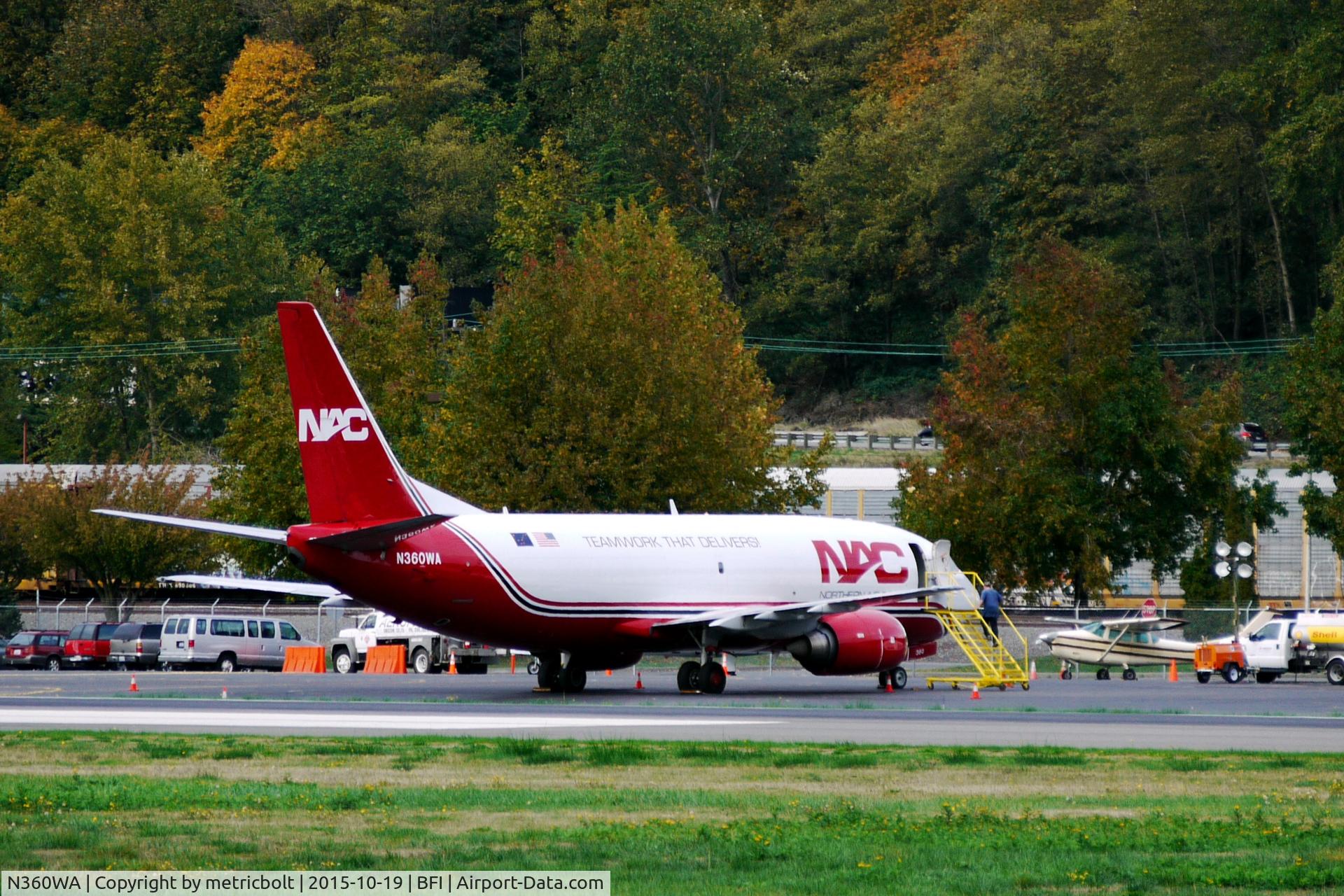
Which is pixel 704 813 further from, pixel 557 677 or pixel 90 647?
pixel 90 647

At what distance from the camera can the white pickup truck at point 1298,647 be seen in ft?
141

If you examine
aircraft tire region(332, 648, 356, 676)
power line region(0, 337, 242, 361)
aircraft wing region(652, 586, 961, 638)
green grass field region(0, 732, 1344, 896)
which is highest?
power line region(0, 337, 242, 361)

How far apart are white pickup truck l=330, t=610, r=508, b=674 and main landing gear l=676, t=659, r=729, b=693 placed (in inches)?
558

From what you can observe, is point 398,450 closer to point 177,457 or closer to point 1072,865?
point 177,457

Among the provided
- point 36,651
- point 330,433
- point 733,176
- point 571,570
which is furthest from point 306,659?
point 733,176

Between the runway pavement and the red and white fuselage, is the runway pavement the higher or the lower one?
the lower one

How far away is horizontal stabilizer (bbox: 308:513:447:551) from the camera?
31.8 m

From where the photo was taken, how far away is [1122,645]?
4694 cm

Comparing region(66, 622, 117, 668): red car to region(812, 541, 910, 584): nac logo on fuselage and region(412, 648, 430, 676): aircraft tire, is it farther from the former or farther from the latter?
region(812, 541, 910, 584): nac logo on fuselage

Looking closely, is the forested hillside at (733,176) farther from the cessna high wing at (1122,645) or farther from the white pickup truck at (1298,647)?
the white pickup truck at (1298,647)

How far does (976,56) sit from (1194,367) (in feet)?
85.8

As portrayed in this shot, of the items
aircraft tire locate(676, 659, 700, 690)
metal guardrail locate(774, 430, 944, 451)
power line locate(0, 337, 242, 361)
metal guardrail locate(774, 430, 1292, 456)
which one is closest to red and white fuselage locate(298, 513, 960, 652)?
aircraft tire locate(676, 659, 700, 690)

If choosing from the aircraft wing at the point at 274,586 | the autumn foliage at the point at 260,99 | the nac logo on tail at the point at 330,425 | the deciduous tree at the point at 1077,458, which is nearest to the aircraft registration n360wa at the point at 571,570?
the nac logo on tail at the point at 330,425

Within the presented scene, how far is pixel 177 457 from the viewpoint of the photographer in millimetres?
92188
